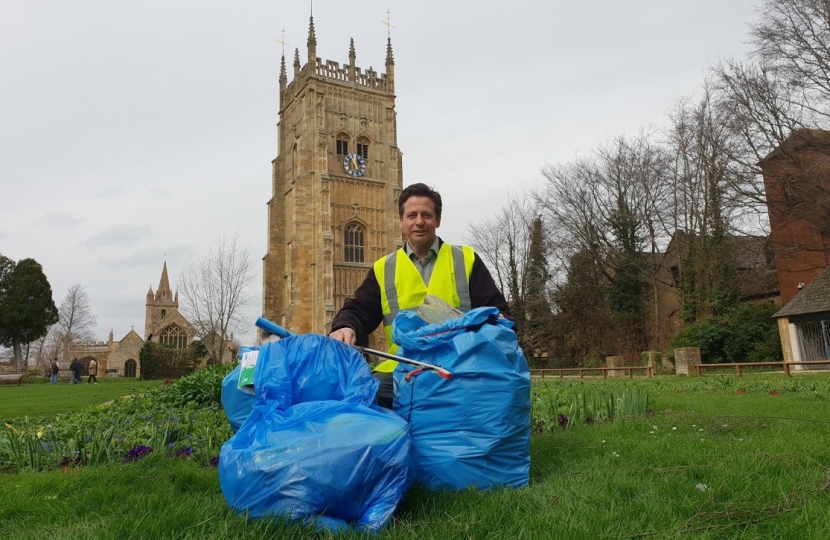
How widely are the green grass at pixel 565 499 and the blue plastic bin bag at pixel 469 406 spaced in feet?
0.47

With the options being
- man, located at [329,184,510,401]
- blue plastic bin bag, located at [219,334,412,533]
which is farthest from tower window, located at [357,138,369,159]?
blue plastic bin bag, located at [219,334,412,533]

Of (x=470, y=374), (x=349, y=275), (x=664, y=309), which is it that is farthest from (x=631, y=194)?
(x=470, y=374)

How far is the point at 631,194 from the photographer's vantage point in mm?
27328

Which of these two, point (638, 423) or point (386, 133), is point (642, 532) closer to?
point (638, 423)

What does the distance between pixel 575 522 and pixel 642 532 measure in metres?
0.22

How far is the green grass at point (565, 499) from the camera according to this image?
6.43ft

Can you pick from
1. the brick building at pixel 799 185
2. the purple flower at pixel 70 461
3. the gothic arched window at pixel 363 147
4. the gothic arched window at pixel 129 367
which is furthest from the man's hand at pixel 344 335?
the gothic arched window at pixel 129 367

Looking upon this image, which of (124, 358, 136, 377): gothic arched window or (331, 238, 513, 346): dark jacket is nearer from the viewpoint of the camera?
(331, 238, 513, 346): dark jacket

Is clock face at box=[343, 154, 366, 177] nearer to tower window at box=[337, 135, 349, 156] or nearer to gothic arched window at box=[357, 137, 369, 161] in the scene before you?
tower window at box=[337, 135, 349, 156]

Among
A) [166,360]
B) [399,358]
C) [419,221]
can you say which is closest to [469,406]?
[399,358]

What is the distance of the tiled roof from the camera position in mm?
17828

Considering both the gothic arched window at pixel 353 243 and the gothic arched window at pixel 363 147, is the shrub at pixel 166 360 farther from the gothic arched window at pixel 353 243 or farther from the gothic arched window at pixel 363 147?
the gothic arched window at pixel 363 147

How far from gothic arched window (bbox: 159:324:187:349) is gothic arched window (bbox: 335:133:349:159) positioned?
2557 centimetres

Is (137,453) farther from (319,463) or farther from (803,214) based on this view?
(803,214)
